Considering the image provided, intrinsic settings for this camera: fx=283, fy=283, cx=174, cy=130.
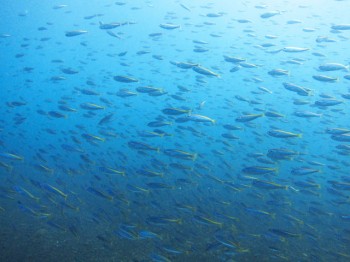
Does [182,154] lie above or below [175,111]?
below

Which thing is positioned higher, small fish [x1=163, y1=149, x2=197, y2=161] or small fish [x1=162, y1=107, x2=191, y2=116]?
small fish [x1=162, y1=107, x2=191, y2=116]

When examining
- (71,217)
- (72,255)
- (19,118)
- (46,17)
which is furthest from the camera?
(46,17)

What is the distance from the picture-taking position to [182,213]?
360 inches

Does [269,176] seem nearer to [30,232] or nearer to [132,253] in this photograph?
[132,253]

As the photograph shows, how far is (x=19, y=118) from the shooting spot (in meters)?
9.80

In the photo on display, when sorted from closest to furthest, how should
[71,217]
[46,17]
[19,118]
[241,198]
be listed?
[71,217]
[19,118]
[241,198]
[46,17]

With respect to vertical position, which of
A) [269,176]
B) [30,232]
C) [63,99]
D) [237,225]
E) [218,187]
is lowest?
[218,187]

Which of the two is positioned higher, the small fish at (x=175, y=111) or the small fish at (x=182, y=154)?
the small fish at (x=175, y=111)

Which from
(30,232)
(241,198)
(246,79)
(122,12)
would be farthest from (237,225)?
(122,12)

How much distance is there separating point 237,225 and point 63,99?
8957 mm

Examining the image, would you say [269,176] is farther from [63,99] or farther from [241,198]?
[63,99]

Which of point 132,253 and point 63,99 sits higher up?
point 63,99

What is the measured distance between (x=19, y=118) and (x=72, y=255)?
5560 millimetres

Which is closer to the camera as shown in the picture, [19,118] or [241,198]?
[19,118]
